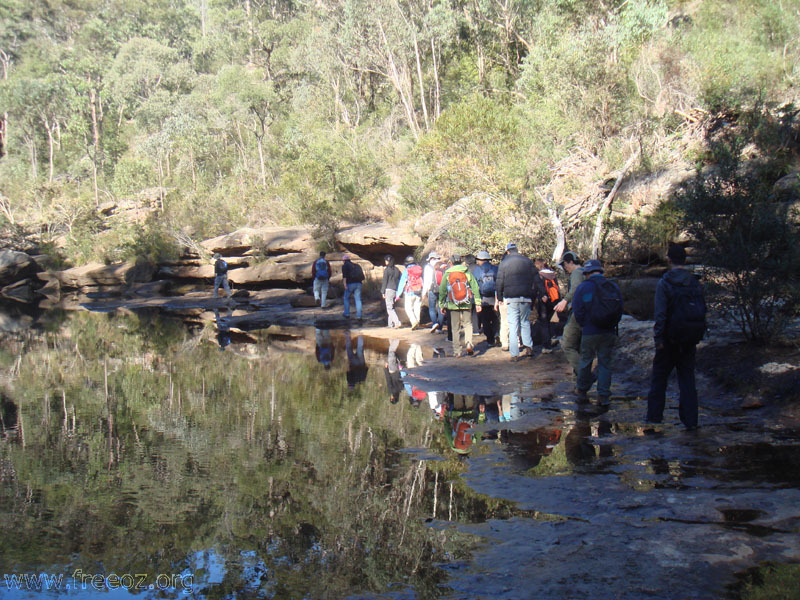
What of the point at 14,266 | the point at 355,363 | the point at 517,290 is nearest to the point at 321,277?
the point at 355,363

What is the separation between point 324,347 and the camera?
651 inches

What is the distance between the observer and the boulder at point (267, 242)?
32.3 meters

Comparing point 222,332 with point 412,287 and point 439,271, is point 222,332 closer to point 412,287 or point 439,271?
point 412,287

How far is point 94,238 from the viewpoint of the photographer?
43156mm

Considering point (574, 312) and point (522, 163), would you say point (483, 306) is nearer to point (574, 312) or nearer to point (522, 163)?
point (574, 312)

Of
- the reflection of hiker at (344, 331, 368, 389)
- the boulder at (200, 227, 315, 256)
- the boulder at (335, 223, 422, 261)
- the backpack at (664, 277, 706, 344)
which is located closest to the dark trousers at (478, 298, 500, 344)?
the reflection of hiker at (344, 331, 368, 389)

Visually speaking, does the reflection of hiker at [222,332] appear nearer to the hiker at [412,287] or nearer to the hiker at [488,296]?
the hiker at [412,287]

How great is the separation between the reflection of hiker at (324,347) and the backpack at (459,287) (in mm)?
2778

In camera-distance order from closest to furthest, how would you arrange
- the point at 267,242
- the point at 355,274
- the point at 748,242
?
the point at 748,242 → the point at 355,274 → the point at 267,242

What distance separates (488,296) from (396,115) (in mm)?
29889

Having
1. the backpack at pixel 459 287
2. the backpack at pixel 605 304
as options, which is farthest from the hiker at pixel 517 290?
the backpack at pixel 605 304

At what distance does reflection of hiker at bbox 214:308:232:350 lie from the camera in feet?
58.3

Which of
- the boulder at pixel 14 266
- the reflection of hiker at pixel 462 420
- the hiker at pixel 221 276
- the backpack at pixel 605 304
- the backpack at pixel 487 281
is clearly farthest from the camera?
the boulder at pixel 14 266

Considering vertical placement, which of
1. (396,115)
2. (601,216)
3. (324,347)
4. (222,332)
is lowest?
(324,347)
